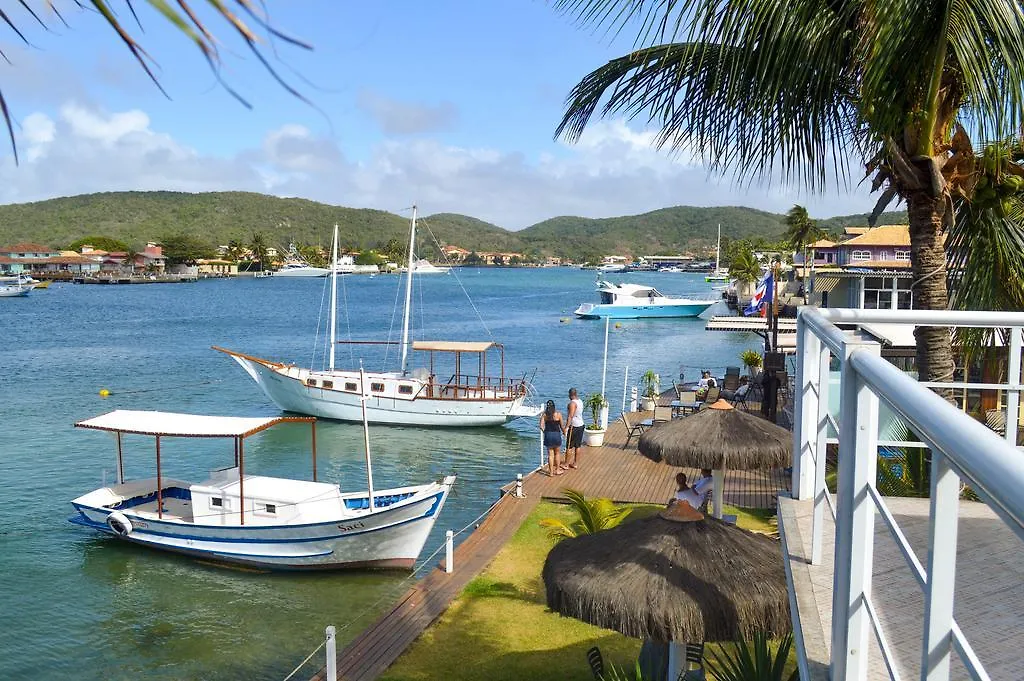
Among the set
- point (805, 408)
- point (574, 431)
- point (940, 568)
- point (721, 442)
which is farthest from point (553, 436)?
point (940, 568)

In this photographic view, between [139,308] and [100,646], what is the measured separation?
300ft

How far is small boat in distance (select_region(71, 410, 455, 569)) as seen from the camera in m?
16.0

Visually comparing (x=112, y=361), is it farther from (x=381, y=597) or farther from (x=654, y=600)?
(x=654, y=600)

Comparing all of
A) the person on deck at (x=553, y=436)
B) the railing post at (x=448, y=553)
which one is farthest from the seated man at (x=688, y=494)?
the person on deck at (x=553, y=436)

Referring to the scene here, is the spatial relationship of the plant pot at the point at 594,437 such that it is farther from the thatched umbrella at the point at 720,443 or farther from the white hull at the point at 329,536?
the thatched umbrella at the point at 720,443

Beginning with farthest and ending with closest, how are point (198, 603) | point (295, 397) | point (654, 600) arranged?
point (295, 397)
point (198, 603)
point (654, 600)

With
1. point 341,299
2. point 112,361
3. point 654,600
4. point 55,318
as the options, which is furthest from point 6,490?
point 341,299

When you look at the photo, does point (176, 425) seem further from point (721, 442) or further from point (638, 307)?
point (638, 307)

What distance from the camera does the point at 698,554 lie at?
6.39 m

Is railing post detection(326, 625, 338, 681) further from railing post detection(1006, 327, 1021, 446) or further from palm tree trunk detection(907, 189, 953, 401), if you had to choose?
railing post detection(1006, 327, 1021, 446)

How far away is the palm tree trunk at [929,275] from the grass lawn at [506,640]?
463cm

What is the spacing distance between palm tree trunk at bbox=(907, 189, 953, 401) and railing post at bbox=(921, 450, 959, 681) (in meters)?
6.49

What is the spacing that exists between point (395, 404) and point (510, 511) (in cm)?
1661

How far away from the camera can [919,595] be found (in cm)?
308
